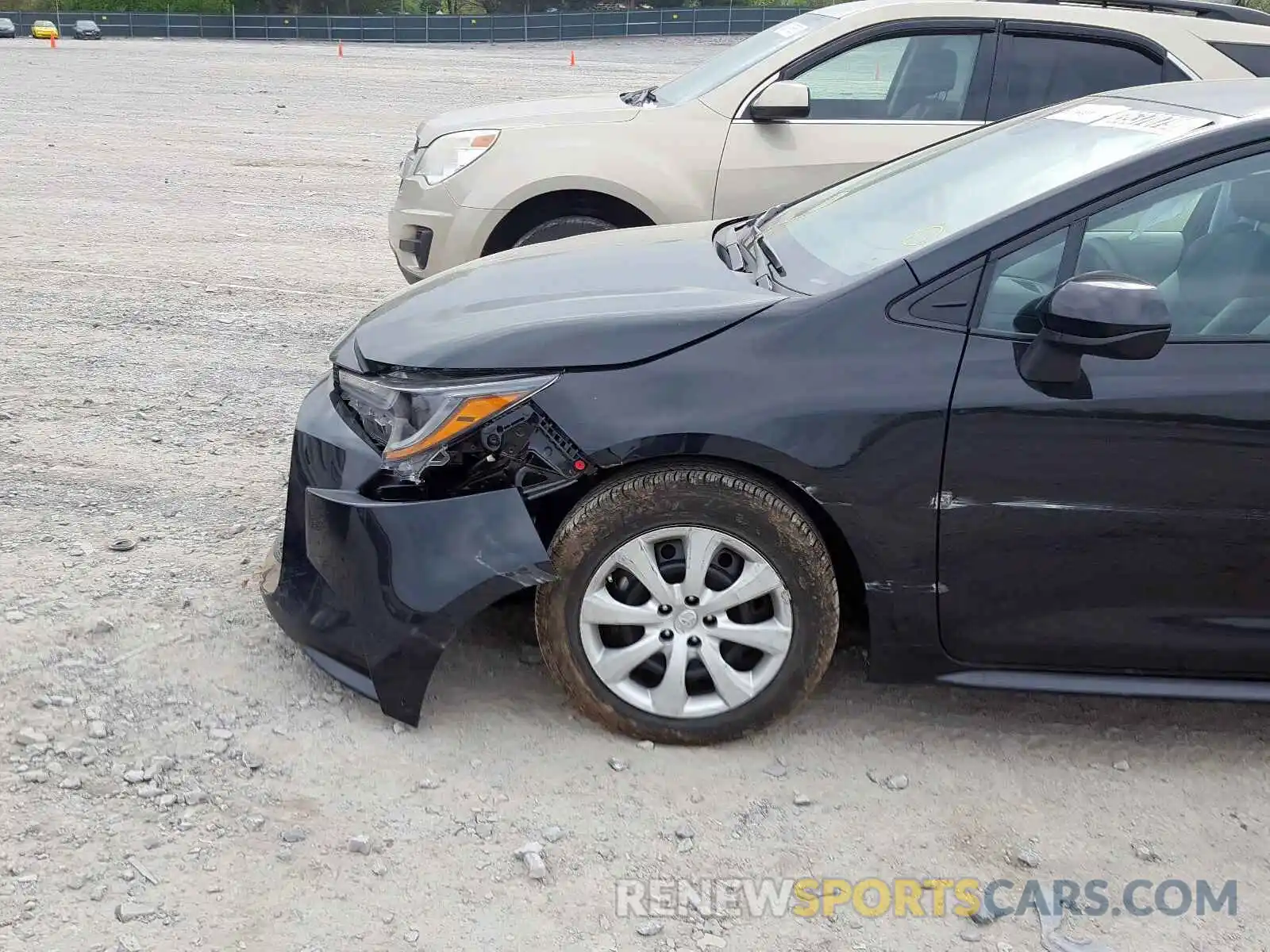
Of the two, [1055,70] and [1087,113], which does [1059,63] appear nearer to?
[1055,70]

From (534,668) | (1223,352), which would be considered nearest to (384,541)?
(534,668)

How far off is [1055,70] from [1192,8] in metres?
0.89

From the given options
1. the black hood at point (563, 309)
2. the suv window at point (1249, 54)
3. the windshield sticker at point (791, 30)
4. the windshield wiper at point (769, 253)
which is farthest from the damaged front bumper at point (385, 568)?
the suv window at point (1249, 54)

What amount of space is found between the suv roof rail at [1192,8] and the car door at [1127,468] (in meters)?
3.79

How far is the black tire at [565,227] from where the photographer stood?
248 inches

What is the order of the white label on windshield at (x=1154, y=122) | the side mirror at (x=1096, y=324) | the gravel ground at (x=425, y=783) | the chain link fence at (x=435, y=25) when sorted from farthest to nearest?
1. the chain link fence at (x=435, y=25)
2. the white label on windshield at (x=1154, y=122)
3. the side mirror at (x=1096, y=324)
4. the gravel ground at (x=425, y=783)

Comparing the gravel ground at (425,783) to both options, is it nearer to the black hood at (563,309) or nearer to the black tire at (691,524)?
the black tire at (691,524)

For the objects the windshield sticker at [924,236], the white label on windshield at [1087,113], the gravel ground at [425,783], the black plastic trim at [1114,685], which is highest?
the white label on windshield at [1087,113]

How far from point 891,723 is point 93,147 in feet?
45.3

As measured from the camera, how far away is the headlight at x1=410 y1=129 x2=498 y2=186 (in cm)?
641

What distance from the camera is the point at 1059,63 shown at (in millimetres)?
6270

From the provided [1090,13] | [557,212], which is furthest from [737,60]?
[1090,13]

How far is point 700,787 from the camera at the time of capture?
318 cm

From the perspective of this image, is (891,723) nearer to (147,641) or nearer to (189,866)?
(189,866)
